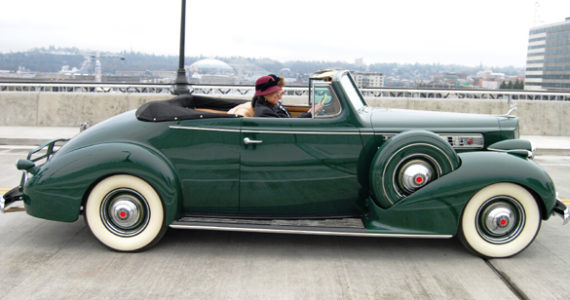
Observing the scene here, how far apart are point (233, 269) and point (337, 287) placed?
34.0 inches

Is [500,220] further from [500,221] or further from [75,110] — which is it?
[75,110]

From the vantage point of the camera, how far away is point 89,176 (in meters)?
4.39

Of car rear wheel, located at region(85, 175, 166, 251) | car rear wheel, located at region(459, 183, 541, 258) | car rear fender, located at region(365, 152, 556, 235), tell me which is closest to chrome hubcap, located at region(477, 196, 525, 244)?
car rear wheel, located at region(459, 183, 541, 258)

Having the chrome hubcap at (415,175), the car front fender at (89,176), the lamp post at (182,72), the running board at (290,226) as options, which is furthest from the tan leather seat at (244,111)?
the lamp post at (182,72)

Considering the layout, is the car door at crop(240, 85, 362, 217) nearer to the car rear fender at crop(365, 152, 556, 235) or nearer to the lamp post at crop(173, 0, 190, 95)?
the car rear fender at crop(365, 152, 556, 235)

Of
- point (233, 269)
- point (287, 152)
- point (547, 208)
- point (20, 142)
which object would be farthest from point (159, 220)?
point (20, 142)

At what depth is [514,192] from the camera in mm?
4316

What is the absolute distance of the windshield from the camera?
5.02 meters

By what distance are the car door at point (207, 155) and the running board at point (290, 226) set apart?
237 mm

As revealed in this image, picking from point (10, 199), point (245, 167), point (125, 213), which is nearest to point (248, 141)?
point (245, 167)

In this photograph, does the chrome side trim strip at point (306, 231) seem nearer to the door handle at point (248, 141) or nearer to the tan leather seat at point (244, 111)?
the door handle at point (248, 141)

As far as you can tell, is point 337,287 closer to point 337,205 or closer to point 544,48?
point 337,205

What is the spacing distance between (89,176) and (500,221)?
3.46m

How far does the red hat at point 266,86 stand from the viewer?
5.04 m
